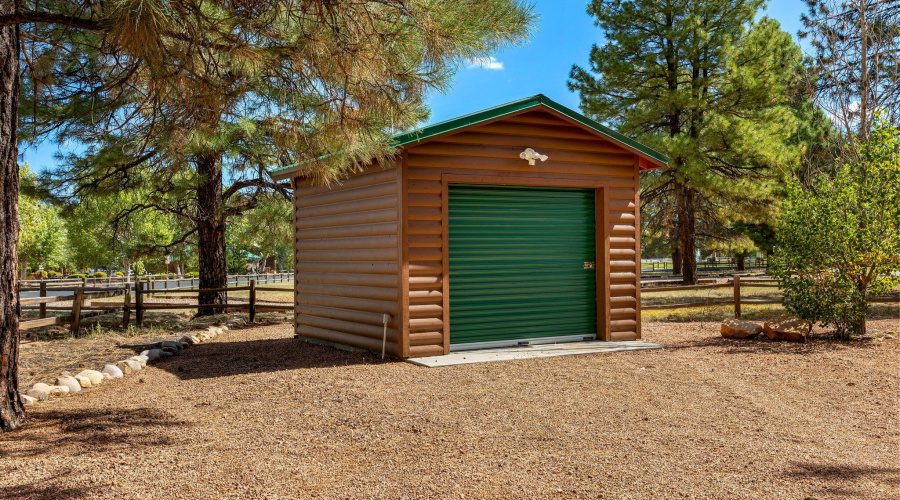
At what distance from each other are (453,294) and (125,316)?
25.2 feet

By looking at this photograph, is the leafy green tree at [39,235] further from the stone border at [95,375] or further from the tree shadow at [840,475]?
the tree shadow at [840,475]

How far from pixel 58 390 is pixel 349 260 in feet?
11.6

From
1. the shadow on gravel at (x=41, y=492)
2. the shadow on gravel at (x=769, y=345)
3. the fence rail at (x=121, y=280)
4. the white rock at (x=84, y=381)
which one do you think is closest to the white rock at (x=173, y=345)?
the white rock at (x=84, y=381)

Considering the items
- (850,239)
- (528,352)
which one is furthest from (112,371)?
(850,239)

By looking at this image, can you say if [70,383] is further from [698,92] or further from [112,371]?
[698,92]

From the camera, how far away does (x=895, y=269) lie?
8305 millimetres

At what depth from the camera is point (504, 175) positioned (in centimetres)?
785

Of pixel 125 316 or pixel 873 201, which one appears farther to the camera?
pixel 125 316

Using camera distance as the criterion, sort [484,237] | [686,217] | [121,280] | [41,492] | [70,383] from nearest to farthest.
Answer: [41,492]
[70,383]
[484,237]
[686,217]
[121,280]

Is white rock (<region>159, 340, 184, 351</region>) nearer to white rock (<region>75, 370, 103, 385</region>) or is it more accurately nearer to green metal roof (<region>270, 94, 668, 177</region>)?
white rock (<region>75, 370, 103, 385</region>)

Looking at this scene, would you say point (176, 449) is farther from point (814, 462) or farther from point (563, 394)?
point (814, 462)

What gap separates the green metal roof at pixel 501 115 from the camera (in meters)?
7.05

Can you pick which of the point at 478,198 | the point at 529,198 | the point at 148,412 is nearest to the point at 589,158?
the point at 529,198

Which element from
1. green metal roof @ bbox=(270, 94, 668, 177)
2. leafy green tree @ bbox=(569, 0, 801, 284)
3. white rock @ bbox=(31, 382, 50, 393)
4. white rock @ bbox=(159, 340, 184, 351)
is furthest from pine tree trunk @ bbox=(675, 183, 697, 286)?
white rock @ bbox=(31, 382, 50, 393)
